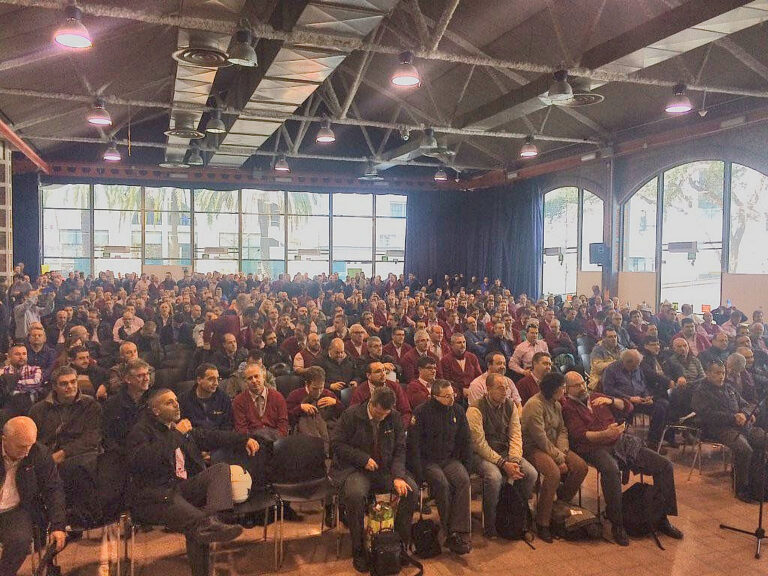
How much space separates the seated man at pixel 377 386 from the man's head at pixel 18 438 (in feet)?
7.64

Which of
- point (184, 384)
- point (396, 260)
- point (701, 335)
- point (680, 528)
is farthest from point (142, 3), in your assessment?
point (396, 260)

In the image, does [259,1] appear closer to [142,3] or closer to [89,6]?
[142,3]

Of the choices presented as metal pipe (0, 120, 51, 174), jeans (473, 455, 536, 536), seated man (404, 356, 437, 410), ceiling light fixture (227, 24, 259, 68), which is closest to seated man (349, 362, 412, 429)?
seated man (404, 356, 437, 410)

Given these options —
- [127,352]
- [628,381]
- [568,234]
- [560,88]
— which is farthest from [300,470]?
[568,234]

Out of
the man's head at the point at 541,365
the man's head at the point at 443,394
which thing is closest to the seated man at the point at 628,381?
the man's head at the point at 541,365

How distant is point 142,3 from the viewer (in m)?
7.43

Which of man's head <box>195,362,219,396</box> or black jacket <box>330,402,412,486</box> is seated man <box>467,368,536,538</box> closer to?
black jacket <box>330,402,412,486</box>

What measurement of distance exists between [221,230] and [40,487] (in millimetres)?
16556

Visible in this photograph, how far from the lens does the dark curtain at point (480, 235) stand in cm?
1742

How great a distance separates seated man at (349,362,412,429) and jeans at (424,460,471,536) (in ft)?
1.51

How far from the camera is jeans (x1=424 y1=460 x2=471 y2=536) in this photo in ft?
14.6

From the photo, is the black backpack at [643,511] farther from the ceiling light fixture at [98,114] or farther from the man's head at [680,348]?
the ceiling light fixture at [98,114]

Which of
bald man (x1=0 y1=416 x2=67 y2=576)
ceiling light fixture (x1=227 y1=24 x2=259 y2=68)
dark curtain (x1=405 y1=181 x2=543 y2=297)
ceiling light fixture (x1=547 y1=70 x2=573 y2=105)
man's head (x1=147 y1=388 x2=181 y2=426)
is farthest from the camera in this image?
dark curtain (x1=405 y1=181 x2=543 y2=297)

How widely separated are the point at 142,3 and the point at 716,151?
10184 mm
